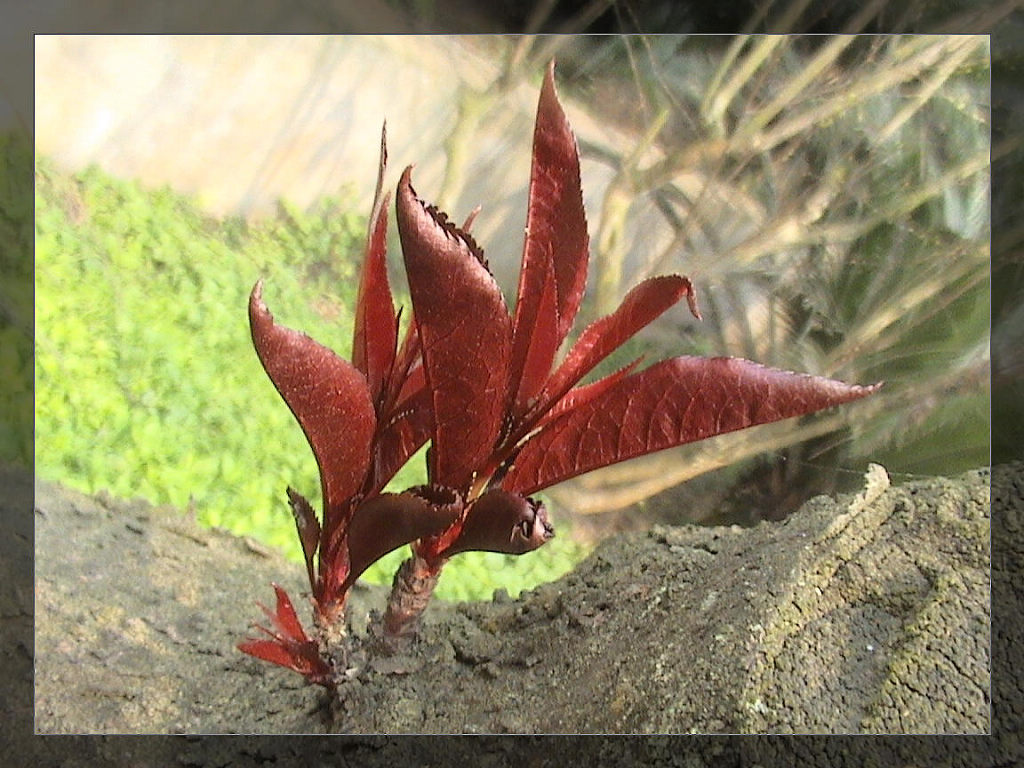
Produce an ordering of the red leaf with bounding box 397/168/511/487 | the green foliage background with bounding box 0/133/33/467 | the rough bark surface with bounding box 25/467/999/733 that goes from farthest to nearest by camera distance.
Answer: the green foliage background with bounding box 0/133/33/467 < the rough bark surface with bounding box 25/467/999/733 < the red leaf with bounding box 397/168/511/487

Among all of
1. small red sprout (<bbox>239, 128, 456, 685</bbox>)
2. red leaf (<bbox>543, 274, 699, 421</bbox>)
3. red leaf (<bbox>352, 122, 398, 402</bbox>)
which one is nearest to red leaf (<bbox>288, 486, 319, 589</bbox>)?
small red sprout (<bbox>239, 128, 456, 685</bbox>)


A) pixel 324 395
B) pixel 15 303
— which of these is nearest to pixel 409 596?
pixel 324 395

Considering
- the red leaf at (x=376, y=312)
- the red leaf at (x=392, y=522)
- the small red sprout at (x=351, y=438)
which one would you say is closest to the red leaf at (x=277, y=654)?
the small red sprout at (x=351, y=438)

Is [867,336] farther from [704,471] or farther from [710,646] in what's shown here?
[710,646]

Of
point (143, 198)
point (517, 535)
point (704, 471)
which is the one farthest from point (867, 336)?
point (143, 198)

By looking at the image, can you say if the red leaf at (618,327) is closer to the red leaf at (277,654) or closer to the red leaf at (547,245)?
the red leaf at (547,245)

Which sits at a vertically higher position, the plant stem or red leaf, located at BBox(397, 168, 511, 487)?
red leaf, located at BBox(397, 168, 511, 487)

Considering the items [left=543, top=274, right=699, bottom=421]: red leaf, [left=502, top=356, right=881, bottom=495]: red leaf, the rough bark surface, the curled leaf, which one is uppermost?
[left=543, top=274, right=699, bottom=421]: red leaf

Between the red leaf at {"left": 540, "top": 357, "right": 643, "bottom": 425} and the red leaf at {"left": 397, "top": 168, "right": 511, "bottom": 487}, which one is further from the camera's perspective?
the red leaf at {"left": 540, "top": 357, "right": 643, "bottom": 425}

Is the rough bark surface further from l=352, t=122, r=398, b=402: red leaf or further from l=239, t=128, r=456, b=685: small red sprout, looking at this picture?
l=352, t=122, r=398, b=402: red leaf
